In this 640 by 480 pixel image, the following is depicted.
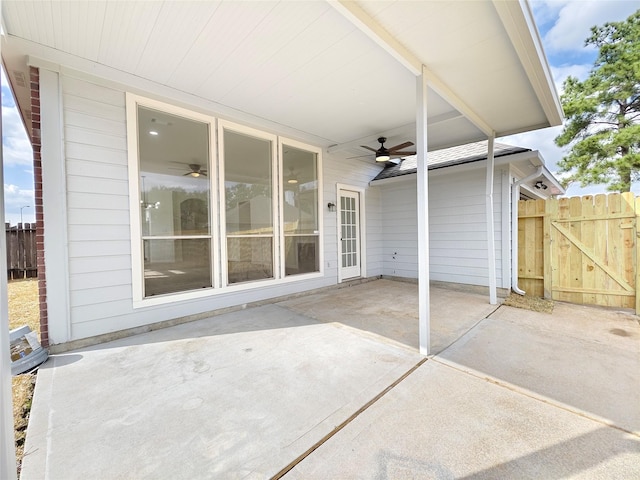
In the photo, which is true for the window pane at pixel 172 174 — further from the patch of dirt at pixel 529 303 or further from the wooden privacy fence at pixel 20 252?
the wooden privacy fence at pixel 20 252

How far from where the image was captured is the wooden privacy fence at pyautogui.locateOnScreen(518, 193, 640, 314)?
14.6 ft

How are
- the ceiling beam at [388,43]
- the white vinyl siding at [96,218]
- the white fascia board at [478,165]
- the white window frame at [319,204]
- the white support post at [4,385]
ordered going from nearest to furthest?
the white support post at [4,385]
the ceiling beam at [388,43]
the white vinyl siding at [96,218]
the white fascia board at [478,165]
the white window frame at [319,204]

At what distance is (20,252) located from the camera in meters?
7.18

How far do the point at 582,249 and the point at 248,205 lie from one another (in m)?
5.81

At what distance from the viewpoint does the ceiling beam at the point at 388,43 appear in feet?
7.57

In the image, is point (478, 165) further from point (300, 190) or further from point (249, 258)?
point (249, 258)

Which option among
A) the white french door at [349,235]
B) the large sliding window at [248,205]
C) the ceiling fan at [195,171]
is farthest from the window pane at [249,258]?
the white french door at [349,235]

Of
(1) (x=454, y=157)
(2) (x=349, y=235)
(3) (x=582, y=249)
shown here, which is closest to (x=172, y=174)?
(2) (x=349, y=235)

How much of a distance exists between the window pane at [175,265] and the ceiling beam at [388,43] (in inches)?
132

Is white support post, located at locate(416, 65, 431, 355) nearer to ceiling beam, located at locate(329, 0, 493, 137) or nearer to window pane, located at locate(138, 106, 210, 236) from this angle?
ceiling beam, located at locate(329, 0, 493, 137)

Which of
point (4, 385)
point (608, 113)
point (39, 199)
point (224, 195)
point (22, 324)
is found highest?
point (608, 113)

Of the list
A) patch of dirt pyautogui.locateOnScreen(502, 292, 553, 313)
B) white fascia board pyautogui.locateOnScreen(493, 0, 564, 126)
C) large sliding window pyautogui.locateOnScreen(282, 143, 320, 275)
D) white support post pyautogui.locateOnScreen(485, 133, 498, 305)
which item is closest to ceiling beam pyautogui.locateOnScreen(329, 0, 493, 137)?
white fascia board pyautogui.locateOnScreen(493, 0, 564, 126)

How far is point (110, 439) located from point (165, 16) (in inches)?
132

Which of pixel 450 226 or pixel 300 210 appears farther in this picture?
pixel 450 226
